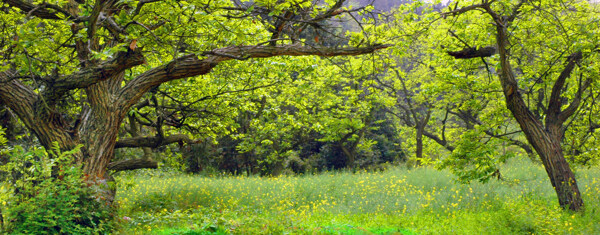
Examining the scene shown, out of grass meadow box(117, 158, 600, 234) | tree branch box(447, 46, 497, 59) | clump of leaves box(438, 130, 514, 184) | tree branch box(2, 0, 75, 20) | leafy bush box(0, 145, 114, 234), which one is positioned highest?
tree branch box(447, 46, 497, 59)

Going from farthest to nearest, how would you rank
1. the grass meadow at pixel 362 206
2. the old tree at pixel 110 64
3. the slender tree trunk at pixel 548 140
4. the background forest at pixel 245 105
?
the slender tree trunk at pixel 548 140 → the grass meadow at pixel 362 206 → the old tree at pixel 110 64 → the background forest at pixel 245 105

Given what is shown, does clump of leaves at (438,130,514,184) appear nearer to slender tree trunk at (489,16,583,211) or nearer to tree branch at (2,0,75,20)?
slender tree trunk at (489,16,583,211)

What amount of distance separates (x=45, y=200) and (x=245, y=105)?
6.70 meters

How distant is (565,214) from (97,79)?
28.7 ft

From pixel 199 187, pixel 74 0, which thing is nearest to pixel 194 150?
pixel 199 187

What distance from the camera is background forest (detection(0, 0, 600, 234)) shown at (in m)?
5.27

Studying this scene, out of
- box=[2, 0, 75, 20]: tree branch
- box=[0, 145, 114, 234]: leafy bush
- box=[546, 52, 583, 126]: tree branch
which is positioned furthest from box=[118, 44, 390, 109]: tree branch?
box=[546, 52, 583, 126]: tree branch

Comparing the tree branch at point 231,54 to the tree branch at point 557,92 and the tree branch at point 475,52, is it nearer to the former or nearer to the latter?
the tree branch at point 475,52

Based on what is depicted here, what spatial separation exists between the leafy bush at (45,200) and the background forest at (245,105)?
0.09ft

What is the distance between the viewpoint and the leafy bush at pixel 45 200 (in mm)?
4793

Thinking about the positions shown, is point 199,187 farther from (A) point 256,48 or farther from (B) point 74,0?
(A) point 256,48

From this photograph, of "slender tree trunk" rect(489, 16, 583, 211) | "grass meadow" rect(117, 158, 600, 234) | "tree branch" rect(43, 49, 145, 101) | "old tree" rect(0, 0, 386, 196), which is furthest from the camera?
"slender tree trunk" rect(489, 16, 583, 211)

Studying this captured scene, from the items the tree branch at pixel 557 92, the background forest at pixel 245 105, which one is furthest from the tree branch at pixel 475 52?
the tree branch at pixel 557 92

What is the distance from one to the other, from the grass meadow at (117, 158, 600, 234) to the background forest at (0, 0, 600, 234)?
58mm
